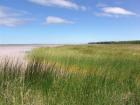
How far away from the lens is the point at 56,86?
302 inches

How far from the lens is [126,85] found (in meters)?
8.21

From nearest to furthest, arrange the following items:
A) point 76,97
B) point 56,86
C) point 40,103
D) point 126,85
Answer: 1. point 40,103
2. point 76,97
3. point 56,86
4. point 126,85

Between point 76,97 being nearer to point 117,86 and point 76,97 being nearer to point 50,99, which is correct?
point 50,99

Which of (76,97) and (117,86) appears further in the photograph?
(117,86)

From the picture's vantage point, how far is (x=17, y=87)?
7273mm

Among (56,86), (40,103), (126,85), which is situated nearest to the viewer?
(40,103)

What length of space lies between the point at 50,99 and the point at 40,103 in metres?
0.38

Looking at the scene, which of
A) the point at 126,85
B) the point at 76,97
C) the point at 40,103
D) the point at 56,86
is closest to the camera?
the point at 40,103

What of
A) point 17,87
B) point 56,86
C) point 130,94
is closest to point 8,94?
point 17,87

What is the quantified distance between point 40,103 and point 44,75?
2.00 m

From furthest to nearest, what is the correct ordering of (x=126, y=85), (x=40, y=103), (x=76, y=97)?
(x=126, y=85), (x=76, y=97), (x=40, y=103)

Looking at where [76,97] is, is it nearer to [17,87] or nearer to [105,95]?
[105,95]

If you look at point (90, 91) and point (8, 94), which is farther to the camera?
point (90, 91)

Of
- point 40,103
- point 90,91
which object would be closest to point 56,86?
A: point 90,91
